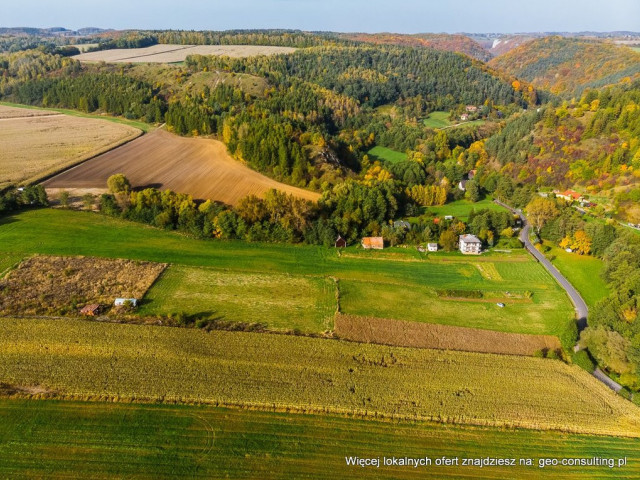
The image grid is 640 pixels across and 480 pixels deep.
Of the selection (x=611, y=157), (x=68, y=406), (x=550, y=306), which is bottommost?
(x=550, y=306)

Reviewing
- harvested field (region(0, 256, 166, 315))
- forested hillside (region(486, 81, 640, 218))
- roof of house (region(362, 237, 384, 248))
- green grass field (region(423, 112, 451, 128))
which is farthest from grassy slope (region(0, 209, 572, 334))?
green grass field (region(423, 112, 451, 128))

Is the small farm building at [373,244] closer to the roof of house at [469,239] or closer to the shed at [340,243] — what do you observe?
the shed at [340,243]

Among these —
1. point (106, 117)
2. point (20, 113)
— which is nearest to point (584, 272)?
point (106, 117)

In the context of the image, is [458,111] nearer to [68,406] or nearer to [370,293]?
[370,293]

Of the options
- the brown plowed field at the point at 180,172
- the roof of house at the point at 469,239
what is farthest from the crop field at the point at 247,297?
the roof of house at the point at 469,239

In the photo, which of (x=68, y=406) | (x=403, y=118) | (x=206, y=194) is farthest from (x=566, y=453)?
(x=403, y=118)

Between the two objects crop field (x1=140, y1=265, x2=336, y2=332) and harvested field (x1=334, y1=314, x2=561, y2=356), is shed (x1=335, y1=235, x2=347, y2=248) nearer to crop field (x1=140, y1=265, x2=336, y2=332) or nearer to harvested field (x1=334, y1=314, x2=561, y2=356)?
crop field (x1=140, y1=265, x2=336, y2=332)
